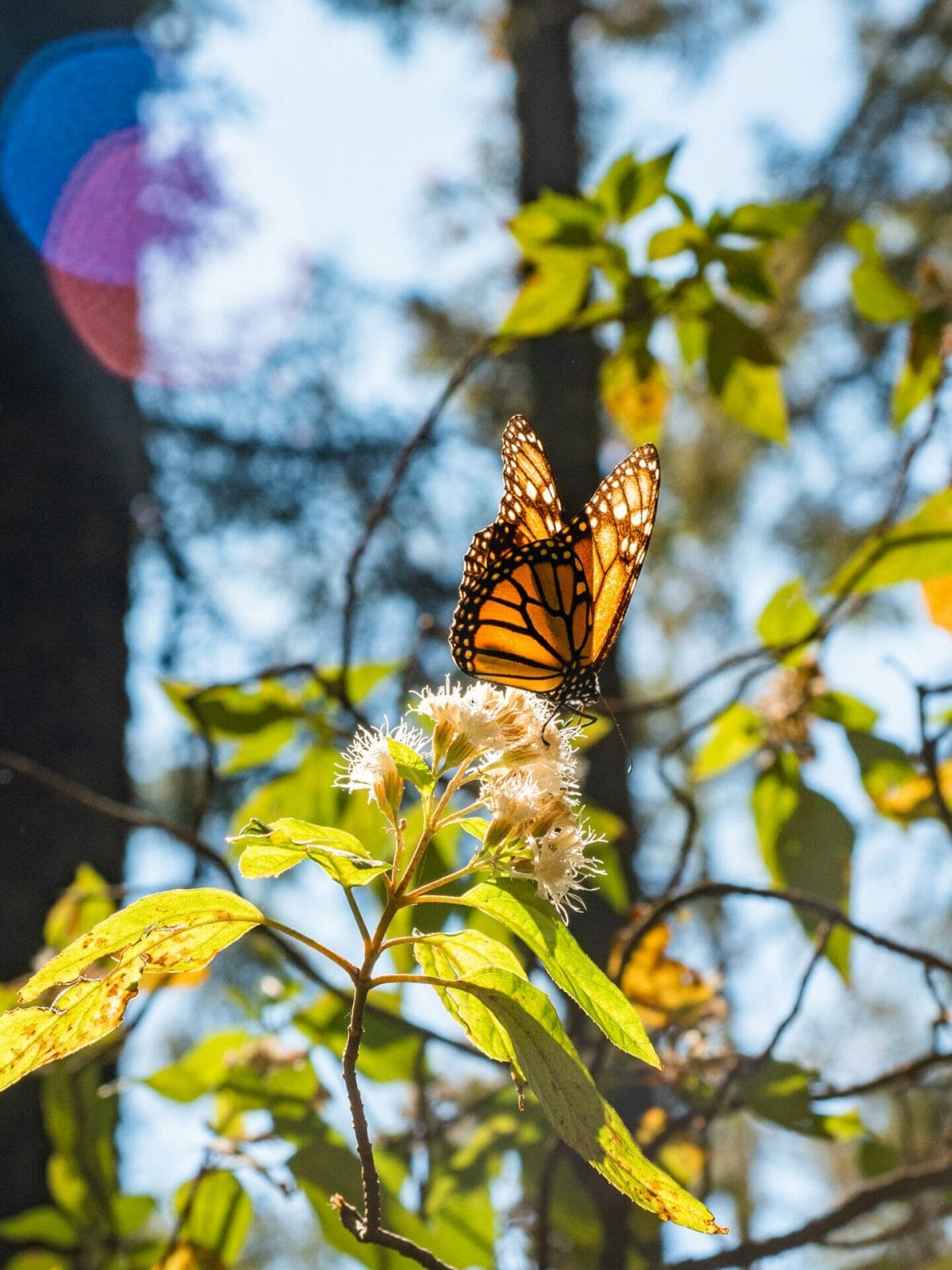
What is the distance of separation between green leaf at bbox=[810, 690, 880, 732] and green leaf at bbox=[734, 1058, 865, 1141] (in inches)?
18.8

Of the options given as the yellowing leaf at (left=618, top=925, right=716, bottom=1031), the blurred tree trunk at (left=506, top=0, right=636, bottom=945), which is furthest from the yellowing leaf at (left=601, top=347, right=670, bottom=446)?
the yellowing leaf at (left=618, top=925, right=716, bottom=1031)

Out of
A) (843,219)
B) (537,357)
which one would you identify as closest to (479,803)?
(537,357)

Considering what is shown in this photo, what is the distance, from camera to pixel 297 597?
4.93 metres

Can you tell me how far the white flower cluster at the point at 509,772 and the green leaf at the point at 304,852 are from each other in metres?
0.08

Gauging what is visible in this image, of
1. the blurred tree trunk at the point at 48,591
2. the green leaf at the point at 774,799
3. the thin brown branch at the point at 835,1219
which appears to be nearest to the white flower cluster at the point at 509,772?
the thin brown branch at the point at 835,1219

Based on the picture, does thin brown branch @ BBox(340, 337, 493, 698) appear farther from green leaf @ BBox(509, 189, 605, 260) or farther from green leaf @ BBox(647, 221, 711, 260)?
green leaf @ BBox(647, 221, 711, 260)

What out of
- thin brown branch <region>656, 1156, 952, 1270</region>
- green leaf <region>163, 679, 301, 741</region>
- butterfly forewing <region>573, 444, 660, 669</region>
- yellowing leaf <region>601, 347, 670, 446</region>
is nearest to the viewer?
thin brown branch <region>656, 1156, 952, 1270</region>

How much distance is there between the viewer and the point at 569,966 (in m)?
0.72

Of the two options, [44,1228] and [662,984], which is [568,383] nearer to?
[662,984]

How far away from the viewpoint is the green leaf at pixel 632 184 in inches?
61.9

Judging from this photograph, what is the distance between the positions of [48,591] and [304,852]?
2218 millimetres

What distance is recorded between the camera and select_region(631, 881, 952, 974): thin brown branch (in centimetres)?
104

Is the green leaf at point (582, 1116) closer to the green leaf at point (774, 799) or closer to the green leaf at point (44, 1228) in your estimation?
the green leaf at point (774, 799)

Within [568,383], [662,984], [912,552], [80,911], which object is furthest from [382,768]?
[568,383]
